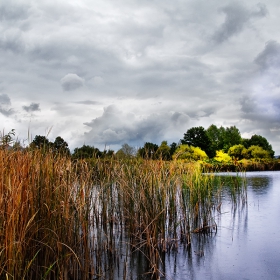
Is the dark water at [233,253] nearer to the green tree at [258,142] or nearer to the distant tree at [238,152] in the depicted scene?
the distant tree at [238,152]

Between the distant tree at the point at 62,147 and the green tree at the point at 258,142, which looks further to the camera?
the green tree at the point at 258,142

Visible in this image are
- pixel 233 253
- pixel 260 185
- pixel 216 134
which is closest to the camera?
pixel 233 253

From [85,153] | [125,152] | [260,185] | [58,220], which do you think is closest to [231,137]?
[260,185]

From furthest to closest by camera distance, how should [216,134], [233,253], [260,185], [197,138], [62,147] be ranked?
[216,134] < [197,138] < [260,185] < [62,147] < [233,253]

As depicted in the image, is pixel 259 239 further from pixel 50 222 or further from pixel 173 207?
pixel 50 222

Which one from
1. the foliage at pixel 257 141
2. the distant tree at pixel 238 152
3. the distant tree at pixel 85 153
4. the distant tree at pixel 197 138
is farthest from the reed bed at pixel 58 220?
Answer: the foliage at pixel 257 141

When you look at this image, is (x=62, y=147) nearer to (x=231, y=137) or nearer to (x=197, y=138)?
(x=197, y=138)

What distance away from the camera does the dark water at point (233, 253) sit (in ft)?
14.3

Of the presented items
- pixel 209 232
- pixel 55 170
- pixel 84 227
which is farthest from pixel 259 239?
pixel 55 170

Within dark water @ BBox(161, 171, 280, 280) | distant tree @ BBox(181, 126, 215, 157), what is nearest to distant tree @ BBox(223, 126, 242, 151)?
distant tree @ BBox(181, 126, 215, 157)

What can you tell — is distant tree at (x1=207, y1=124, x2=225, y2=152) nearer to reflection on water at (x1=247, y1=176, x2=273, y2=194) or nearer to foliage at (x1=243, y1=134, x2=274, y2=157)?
foliage at (x1=243, y1=134, x2=274, y2=157)

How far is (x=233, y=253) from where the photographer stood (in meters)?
5.21

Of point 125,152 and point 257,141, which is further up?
point 257,141

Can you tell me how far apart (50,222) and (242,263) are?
2996 mm
